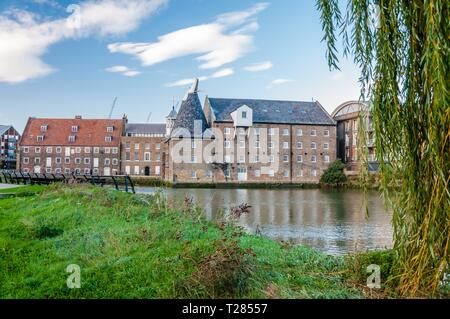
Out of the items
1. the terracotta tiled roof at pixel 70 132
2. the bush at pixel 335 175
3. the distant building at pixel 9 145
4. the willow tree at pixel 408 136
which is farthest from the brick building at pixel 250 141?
the willow tree at pixel 408 136

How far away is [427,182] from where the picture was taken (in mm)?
4707

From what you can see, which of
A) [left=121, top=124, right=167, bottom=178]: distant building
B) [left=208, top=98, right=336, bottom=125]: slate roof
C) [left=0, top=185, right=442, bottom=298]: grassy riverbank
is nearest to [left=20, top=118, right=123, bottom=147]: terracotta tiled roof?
[left=121, top=124, right=167, bottom=178]: distant building

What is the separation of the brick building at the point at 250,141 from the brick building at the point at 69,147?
47.2 feet

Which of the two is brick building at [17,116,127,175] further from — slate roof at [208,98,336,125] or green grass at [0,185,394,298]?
green grass at [0,185,394,298]

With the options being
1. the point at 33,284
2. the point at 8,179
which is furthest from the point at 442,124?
the point at 8,179

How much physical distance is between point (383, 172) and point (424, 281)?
51.1 inches

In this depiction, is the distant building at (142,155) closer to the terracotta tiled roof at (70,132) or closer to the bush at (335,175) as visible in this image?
the terracotta tiled roof at (70,132)

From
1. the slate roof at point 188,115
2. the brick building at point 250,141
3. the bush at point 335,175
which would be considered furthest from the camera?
the bush at point 335,175

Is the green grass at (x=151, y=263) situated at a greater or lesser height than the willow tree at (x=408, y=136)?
lesser

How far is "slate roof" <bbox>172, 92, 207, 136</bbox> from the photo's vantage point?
5097 cm

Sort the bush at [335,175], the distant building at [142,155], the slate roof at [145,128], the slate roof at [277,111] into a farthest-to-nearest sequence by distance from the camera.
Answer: the slate roof at [145,128] < the distant building at [142,155] < the slate roof at [277,111] < the bush at [335,175]

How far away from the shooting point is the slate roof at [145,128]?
230ft

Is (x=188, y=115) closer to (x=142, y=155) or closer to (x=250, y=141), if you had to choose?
(x=250, y=141)

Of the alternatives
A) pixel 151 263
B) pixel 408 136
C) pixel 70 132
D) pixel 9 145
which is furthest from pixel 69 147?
pixel 408 136
